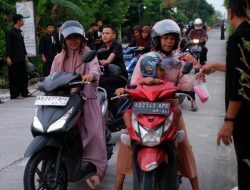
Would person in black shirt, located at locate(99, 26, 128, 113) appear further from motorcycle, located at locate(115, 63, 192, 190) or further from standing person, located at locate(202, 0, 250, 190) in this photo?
standing person, located at locate(202, 0, 250, 190)

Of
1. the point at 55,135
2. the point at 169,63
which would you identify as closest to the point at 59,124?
the point at 55,135

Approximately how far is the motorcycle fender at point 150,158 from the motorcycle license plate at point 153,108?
28cm

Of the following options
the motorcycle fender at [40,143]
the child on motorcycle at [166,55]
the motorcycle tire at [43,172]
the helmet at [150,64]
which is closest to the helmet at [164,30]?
the child on motorcycle at [166,55]

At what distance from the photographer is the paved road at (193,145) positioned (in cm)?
508

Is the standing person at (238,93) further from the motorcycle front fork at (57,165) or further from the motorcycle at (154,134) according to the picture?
the motorcycle front fork at (57,165)

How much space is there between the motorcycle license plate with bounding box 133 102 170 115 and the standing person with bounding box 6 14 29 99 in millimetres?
7231

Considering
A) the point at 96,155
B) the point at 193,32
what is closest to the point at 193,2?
the point at 193,32

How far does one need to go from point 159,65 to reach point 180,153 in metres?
0.84

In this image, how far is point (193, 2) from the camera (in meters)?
67.6

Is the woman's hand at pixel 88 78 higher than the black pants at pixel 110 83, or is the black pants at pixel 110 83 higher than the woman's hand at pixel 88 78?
the woman's hand at pixel 88 78

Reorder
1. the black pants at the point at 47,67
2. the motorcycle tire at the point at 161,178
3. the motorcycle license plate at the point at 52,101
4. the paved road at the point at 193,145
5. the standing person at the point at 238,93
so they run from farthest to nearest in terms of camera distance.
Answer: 1. the black pants at the point at 47,67
2. the paved road at the point at 193,145
3. the motorcycle license plate at the point at 52,101
4. the motorcycle tire at the point at 161,178
5. the standing person at the point at 238,93

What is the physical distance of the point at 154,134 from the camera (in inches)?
145

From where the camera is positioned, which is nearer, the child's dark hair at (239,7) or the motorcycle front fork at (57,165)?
the child's dark hair at (239,7)

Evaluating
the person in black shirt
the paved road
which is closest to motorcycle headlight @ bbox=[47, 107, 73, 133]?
the paved road
